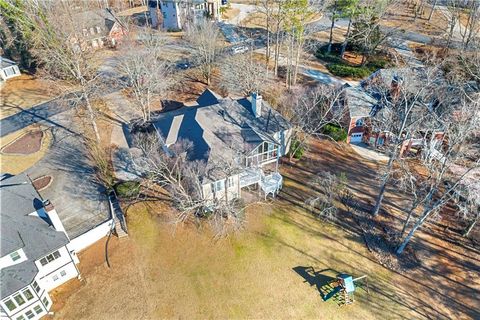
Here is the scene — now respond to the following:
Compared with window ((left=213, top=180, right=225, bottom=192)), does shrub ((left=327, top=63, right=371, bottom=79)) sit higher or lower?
higher

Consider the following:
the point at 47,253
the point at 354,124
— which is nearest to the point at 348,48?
the point at 354,124

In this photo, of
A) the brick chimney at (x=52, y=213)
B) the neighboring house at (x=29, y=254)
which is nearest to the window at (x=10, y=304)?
the neighboring house at (x=29, y=254)

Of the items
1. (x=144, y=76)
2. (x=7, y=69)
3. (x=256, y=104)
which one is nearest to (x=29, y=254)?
(x=256, y=104)

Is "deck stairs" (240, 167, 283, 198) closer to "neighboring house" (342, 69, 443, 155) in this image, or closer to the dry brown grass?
"neighboring house" (342, 69, 443, 155)

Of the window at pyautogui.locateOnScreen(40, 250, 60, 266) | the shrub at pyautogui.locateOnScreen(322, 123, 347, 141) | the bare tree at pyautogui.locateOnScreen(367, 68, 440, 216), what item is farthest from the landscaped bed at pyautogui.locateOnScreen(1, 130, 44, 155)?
the bare tree at pyautogui.locateOnScreen(367, 68, 440, 216)

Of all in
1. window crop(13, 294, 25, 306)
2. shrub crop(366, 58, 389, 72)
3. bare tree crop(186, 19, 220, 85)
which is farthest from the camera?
shrub crop(366, 58, 389, 72)

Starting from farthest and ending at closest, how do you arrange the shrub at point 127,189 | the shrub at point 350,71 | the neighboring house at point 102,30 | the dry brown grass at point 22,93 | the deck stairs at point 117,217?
the neighboring house at point 102,30
the shrub at point 350,71
the dry brown grass at point 22,93
the shrub at point 127,189
the deck stairs at point 117,217

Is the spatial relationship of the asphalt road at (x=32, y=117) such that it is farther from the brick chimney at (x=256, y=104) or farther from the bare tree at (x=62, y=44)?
the brick chimney at (x=256, y=104)
